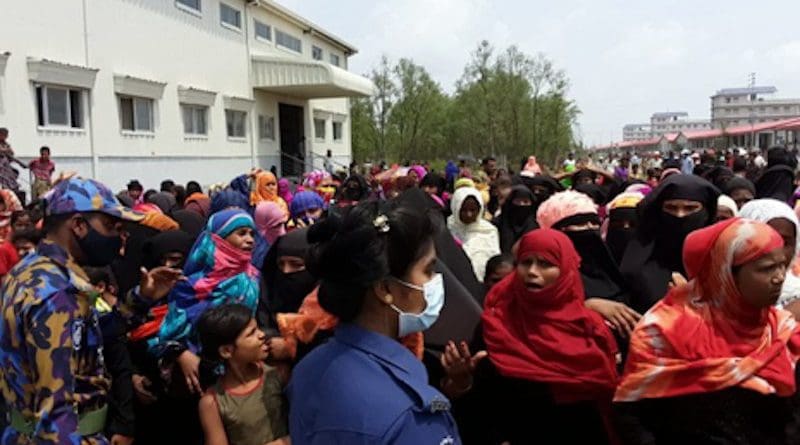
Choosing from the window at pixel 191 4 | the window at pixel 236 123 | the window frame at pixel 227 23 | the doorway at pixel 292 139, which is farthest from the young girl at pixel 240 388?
the doorway at pixel 292 139

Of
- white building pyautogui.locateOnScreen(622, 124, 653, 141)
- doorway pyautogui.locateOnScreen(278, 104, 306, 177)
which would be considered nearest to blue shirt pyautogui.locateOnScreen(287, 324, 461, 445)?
doorway pyautogui.locateOnScreen(278, 104, 306, 177)

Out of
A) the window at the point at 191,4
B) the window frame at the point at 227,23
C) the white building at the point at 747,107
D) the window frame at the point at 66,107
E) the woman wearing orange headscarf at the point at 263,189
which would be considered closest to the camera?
the woman wearing orange headscarf at the point at 263,189

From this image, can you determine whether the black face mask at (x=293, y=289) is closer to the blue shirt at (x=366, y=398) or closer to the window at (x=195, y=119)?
the blue shirt at (x=366, y=398)

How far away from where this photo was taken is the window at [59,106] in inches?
512

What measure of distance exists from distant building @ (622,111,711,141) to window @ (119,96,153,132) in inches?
5466

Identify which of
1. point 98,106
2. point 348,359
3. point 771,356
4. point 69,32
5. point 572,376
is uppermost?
point 69,32

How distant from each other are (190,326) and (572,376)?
5.98ft

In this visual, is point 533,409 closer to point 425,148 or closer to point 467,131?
point 467,131

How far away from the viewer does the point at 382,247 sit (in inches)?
60.9

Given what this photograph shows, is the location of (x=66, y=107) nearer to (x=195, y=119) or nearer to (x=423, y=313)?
(x=195, y=119)

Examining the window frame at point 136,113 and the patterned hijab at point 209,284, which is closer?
the patterned hijab at point 209,284

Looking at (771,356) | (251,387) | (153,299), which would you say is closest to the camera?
(771,356)

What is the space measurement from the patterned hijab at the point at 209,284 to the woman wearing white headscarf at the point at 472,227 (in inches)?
80.7

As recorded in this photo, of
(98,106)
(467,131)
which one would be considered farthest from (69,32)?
(467,131)
